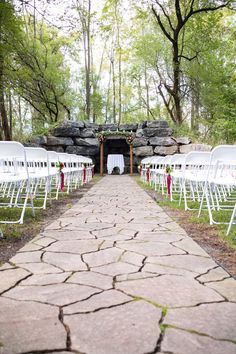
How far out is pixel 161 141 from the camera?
19281 mm

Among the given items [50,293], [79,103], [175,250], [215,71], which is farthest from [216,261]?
[79,103]

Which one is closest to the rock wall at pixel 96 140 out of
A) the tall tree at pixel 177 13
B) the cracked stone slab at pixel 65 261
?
the tall tree at pixel 177 13

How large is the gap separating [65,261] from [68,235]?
97 centimetres

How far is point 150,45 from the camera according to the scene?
24.0m

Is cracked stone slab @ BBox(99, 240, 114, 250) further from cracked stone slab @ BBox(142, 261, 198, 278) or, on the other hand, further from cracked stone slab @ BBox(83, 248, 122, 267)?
cracked stone slab @ BBox(142, 261, 198, 278)

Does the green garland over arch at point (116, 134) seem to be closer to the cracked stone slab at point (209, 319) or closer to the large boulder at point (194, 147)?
the large boulder at point (194, 147)

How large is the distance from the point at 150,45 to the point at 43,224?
22.1 meters

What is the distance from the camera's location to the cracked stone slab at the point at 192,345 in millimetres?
1348

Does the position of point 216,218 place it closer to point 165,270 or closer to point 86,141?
point 165,270

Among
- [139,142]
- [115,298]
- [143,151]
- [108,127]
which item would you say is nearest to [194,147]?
[143,151]

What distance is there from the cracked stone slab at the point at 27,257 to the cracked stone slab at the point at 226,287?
1.28 metres

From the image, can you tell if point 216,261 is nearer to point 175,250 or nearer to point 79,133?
point 175,250

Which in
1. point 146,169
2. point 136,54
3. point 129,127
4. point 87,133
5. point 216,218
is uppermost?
point 136,54

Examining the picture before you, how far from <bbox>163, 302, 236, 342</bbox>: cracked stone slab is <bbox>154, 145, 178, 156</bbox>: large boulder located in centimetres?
1710
